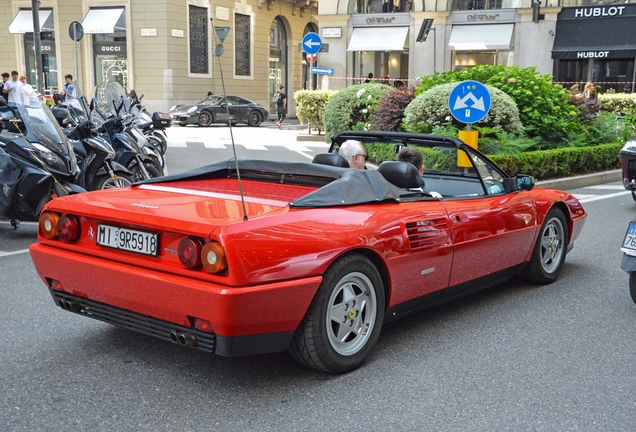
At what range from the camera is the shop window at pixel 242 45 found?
38844mm

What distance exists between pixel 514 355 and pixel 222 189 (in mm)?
2075

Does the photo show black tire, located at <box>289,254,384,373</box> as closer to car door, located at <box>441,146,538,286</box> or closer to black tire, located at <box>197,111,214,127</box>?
car door, located at <box>441,146,538,286</box>

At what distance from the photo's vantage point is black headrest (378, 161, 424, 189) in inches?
183

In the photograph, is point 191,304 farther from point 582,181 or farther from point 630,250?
point 582,181

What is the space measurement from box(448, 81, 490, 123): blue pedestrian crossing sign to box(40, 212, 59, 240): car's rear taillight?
7023 mm

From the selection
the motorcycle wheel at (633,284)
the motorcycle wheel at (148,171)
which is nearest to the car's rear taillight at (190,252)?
the motorcycle wheel at (633,284)

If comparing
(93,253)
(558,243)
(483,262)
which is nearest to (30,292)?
(93,253)

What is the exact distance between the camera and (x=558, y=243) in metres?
6.34

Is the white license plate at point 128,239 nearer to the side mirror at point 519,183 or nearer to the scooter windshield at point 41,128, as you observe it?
the side mirror at point 519,183

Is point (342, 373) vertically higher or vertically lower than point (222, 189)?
lower

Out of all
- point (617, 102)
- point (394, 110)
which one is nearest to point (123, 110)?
point (394, 110)

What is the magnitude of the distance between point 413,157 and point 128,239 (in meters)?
2.27

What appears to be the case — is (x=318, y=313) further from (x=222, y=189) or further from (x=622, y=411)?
(x=622, y=411)

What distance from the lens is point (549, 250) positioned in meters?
6.24
